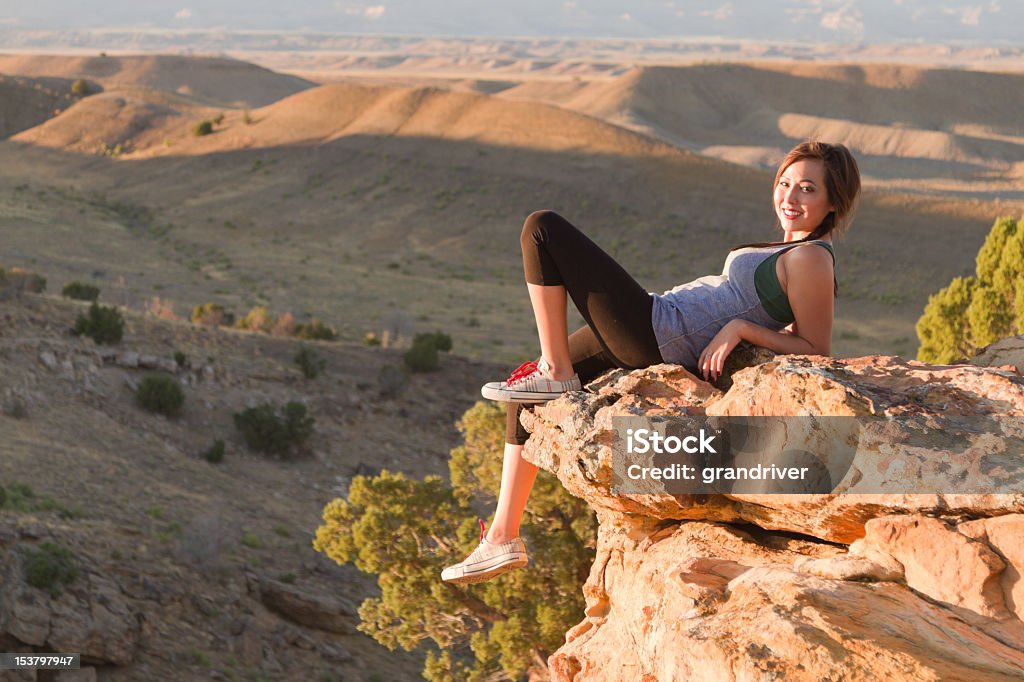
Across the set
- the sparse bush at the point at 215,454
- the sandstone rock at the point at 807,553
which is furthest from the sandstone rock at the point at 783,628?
the sparse bush at the point at 215,454

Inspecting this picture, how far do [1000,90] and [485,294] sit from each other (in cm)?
→ 8348

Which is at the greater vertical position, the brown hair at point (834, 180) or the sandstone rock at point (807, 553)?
the brown hair at point (834, 180)

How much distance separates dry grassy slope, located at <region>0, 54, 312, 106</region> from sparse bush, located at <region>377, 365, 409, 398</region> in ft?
290

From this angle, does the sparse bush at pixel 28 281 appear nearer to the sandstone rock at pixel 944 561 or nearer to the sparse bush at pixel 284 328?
the sparse bush at pixel 284 328

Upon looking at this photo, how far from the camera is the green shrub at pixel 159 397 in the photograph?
16922 millimetres

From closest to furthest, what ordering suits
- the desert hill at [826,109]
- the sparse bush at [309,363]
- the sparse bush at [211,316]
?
the sparse bush at [309,363] < the sparse bush at [211,316] < the desert hill at [826,109]

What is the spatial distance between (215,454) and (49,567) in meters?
6.21

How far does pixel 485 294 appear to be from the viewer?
36.6 m

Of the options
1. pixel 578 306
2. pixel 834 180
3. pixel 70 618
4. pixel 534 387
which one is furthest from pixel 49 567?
pixel 834 180

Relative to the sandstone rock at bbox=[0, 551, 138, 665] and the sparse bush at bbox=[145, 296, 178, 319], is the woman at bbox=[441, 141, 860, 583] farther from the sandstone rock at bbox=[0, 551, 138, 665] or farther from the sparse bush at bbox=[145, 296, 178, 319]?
the sparse bush at bbox=[145, 296, 178, 319]

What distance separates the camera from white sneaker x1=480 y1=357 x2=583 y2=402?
15.1 ft

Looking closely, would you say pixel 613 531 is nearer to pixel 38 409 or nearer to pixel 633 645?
pixel 633 645

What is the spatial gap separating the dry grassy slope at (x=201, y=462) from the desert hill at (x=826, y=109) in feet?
206

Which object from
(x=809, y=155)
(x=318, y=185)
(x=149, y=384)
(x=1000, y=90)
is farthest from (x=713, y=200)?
(x=1000, y=90)
